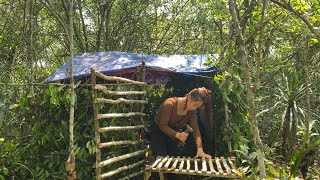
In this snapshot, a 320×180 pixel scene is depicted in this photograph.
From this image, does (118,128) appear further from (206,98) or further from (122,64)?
(206,98)

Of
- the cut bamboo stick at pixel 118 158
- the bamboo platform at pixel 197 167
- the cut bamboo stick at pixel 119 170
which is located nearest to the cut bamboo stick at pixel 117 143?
the cut bamboo stick at pixel 118 158

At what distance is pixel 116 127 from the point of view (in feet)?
14.7

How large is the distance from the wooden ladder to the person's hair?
34.9 inches

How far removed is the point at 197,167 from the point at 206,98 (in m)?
0.95

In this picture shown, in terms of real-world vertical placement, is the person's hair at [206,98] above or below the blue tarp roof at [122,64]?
below

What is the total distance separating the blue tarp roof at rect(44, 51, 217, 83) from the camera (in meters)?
5.04

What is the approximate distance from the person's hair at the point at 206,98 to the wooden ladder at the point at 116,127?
89 centimetres

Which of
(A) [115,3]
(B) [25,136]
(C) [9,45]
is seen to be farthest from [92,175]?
(A) [115,3]

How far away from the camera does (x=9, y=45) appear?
8148 millimetres

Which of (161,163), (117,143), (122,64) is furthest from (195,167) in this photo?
(122,64)

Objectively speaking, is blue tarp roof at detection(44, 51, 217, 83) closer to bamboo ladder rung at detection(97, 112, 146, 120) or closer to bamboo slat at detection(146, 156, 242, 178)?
bamboo ladder rung at detection(97, 112, 146, 120)

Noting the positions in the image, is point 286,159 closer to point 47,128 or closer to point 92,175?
point 92,175

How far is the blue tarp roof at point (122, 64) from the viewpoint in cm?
504

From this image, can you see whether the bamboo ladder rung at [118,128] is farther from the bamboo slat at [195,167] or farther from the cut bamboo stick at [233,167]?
the cut bamboo stick at [233,167]
